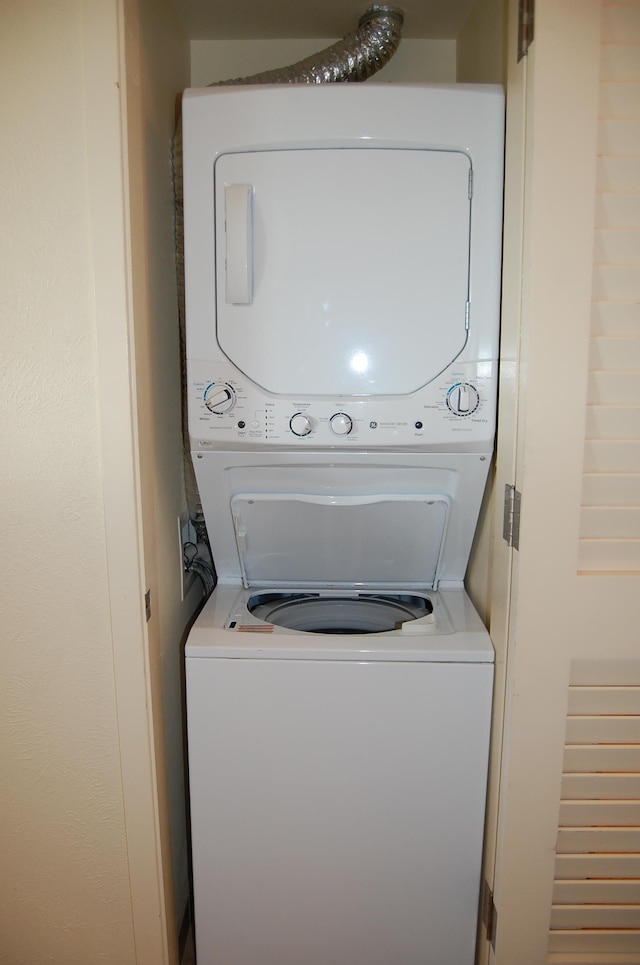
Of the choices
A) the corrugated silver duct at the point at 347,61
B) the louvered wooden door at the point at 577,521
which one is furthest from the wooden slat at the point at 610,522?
the corrugated silver duct at the point at 347,61

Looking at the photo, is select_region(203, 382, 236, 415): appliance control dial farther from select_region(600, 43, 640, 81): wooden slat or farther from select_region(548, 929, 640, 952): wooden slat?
select_region(548, 929, 640, 952): wooden slat

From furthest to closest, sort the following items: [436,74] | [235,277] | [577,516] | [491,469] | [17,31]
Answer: [436,74] → [491,469] → [235,277] → [577,516] → [17,31]

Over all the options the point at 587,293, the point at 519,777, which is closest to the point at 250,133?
the point at 587,293

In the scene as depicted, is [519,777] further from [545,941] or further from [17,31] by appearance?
[17,31]

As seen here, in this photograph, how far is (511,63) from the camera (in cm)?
127

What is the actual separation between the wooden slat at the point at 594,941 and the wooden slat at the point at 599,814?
231mm

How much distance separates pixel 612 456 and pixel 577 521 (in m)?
0.13

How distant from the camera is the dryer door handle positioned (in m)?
1.32

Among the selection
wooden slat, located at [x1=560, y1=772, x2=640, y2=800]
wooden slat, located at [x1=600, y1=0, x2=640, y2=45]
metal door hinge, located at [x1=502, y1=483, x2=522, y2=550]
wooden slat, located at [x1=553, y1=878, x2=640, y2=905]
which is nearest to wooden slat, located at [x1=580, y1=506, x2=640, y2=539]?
metal door hinge, located at [x1=502, y1=483, x2=522, y2=550]

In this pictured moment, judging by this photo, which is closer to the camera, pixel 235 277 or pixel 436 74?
pixel 235 277

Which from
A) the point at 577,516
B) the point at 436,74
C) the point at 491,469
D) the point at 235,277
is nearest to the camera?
the point at 577,516

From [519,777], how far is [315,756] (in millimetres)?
407

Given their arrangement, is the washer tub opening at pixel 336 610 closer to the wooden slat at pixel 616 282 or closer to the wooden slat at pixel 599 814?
the wooden slat at pixel 599 814

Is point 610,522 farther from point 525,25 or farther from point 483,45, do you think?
point 483,45
